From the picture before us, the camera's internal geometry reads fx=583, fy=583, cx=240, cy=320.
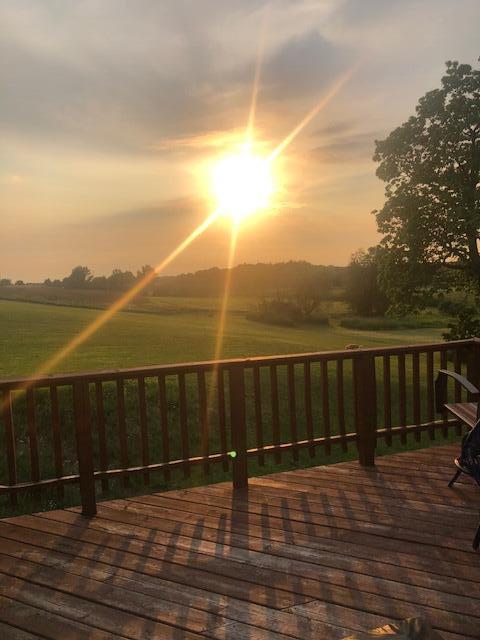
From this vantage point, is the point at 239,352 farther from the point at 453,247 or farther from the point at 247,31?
the point at 247,31

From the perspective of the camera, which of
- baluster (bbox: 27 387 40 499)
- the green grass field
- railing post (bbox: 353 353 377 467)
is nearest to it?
baluster (bbox: 27 387 40 499)

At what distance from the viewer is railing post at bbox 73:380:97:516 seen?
4.52 meters

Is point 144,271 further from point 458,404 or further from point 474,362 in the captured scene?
point 458,404

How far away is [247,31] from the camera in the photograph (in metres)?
7.54

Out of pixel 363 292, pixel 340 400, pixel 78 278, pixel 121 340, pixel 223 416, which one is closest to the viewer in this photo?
pixel 223 416

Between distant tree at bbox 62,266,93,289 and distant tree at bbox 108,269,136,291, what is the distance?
9.11 feet

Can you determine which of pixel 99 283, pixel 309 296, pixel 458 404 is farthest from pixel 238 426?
pixel 99 283

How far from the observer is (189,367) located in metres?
4.91

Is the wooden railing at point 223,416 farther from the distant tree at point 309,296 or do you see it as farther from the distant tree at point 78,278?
the distant tree at point 78,278

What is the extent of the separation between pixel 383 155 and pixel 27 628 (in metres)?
20.1

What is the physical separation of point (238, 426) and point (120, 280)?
1811 inches

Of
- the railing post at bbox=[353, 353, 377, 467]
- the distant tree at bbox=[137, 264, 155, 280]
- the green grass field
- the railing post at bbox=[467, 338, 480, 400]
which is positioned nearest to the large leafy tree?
the green grass field

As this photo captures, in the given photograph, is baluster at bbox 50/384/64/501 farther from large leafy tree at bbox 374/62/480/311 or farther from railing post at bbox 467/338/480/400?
large leafy tree at bbox 374/62/480/311

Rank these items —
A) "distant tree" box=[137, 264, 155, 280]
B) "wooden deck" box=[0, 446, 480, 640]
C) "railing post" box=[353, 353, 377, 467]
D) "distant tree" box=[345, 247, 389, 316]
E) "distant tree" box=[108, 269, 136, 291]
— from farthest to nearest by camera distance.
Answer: "distant tree" box=[137, 264, 155, 280] < "distant tree" box=[108, 269, 136, 291] < "distant tree" box=[345, 247, 389, 316] < "railing post" box=[353, 353, 377, 467] < "wooden deck" box=[0, 446, 480, 640]
